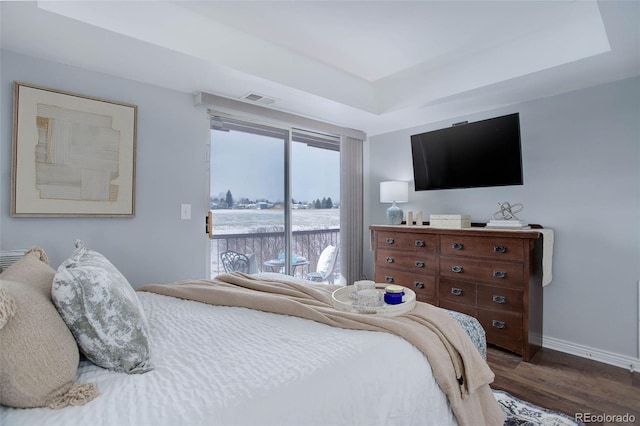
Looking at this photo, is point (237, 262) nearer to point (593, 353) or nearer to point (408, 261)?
point (408, 261)

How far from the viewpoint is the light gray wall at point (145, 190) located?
6.79 ft

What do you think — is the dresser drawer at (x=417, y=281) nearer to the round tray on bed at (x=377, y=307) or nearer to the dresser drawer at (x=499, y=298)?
the dresser drawer at (x=499, y=298)

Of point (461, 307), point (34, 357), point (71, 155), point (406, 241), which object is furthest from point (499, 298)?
point (71, 155)

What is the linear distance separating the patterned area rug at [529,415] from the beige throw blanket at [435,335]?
56 centimetres

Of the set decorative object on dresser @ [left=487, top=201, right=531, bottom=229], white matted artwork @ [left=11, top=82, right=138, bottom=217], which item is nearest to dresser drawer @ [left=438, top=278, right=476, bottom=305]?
decorative object on dresser @ [left=487, top=201, right=531, bottom=229]

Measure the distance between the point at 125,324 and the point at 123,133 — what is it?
1.92 m

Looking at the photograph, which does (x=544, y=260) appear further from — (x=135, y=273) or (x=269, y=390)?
(x=135, y=273)

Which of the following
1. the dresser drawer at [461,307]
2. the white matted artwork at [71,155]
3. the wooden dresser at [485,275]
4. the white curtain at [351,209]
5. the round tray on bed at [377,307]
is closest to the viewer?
the round tray on bed at [377,307]

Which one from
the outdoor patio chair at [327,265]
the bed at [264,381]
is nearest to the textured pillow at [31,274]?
the bed at [264,381]

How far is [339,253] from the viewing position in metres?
4.00

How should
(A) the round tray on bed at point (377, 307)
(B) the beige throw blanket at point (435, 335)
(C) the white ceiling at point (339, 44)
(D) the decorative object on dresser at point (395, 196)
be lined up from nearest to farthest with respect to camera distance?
(B) the beige throw blanket at point (435, 335)
(A) the round tray on bed at point (377, 307)
(C) the white ceiling at point (339, 44)
(D) the decorative object on dresser at point (395, 196)

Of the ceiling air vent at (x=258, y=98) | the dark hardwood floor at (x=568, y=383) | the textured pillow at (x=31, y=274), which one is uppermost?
the ceiling air vent at (x=258, y=98)

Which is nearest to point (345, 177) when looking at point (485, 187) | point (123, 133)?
point (485, 187)

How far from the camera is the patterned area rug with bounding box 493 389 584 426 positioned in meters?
1.75
